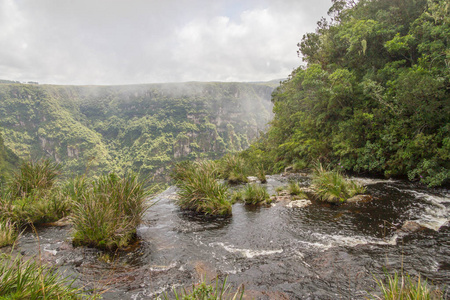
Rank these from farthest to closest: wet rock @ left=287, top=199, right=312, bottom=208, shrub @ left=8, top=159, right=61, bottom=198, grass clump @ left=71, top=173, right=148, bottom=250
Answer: wet rock @ left=287, top=199, right=312, bottom=208 < shrub @ left=8, top=159, right=61, bottom=198 < grass clump @ left=71, top=173, right=148, bottom=250

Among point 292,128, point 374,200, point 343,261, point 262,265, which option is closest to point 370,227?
point 343,261

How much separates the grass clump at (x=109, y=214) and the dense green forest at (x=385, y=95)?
12802mm

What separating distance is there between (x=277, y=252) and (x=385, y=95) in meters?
12.0

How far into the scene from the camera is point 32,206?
7.49 meters

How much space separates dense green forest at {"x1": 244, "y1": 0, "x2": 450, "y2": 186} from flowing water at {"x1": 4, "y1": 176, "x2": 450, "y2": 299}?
13.7ft

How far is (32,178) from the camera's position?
8.90 meters

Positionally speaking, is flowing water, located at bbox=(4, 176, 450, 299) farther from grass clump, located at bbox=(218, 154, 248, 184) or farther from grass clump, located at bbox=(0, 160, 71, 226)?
grass clump, located at bbox=(218, 154, 248, 184)

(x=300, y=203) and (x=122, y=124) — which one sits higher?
(x=122, y=124)

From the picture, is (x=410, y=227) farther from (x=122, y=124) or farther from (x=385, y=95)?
(x=122, y=124)

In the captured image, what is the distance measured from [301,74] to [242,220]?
601 inches

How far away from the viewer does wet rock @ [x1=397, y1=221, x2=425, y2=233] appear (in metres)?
6.42

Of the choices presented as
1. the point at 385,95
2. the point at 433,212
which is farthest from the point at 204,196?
the point at 385,95

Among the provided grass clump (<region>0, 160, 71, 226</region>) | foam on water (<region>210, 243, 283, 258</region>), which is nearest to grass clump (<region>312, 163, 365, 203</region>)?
foam on water (<region>210, 243, 283, 258</region>)

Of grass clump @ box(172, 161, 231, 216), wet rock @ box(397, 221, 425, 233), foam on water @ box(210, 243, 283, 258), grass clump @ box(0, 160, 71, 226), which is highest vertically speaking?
grass clump @ box(0, 160, 71, 226)
